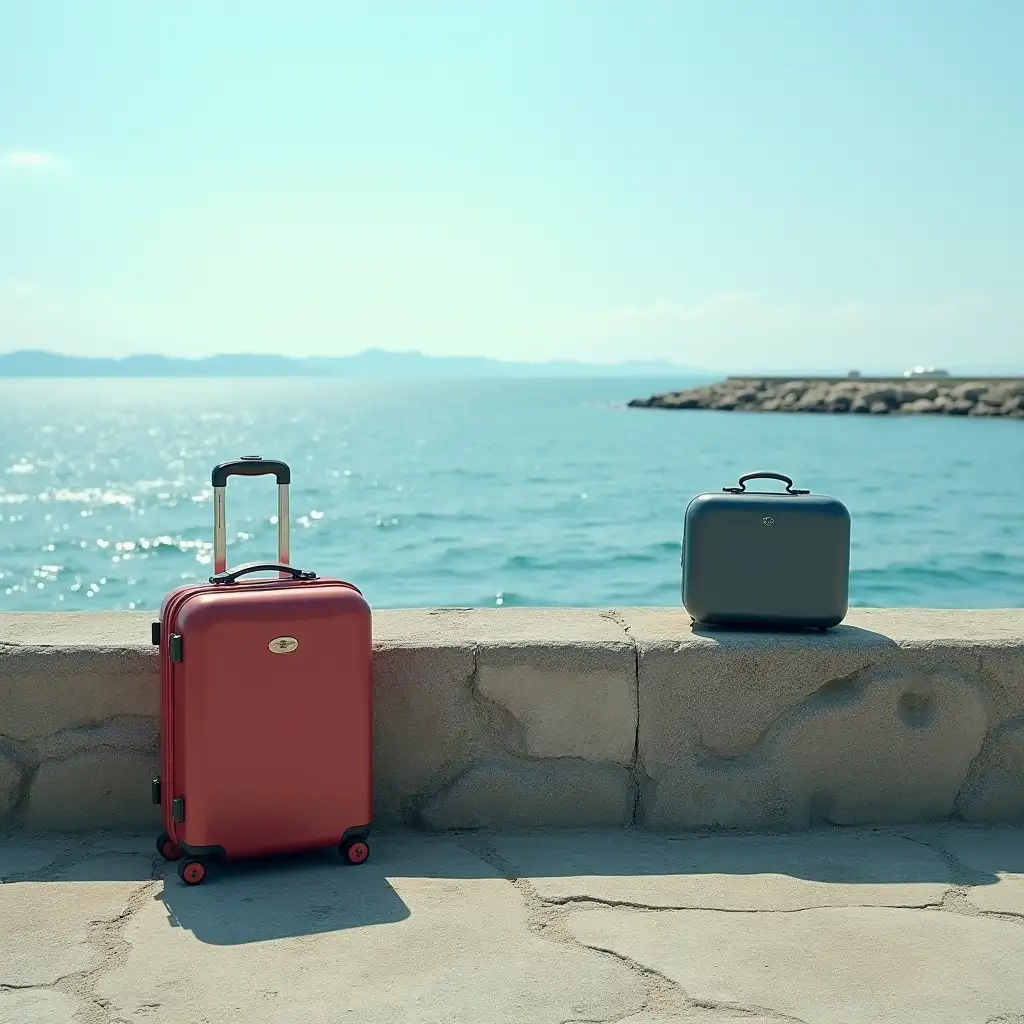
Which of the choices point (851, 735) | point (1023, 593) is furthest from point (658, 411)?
point (851, 735)

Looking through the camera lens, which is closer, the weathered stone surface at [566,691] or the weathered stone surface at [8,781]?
the weathered stone surface at [8,781]

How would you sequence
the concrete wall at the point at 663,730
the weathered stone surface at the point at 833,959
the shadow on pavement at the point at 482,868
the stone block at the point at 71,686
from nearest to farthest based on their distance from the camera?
1. the weathered stone surface at the point at 833,959
2. the shadow on pavement at the point at 482,868
3. the stone block at the point at 71,686
4. the concrete wall at the point at 663,730

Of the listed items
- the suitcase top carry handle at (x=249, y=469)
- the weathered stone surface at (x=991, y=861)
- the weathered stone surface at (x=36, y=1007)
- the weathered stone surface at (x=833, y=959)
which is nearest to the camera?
the weathered stone surface at (x=36, y=1007)

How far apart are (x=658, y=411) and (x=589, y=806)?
86.2 metres

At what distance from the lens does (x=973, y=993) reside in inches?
106

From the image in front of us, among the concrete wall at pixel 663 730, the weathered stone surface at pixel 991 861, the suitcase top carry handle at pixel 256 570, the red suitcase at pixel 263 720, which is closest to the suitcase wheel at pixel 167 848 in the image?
the red suitcase at pixel 263 720

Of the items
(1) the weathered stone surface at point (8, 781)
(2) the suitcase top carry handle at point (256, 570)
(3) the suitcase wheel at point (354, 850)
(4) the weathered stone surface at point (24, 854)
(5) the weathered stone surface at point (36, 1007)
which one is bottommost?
(4) the weathered stone surface at point (24, 854)

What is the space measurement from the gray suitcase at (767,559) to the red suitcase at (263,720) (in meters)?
1.05

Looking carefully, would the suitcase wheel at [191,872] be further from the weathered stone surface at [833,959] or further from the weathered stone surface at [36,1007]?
the weathered stone surface at [833,959]

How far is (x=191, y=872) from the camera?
323 cm

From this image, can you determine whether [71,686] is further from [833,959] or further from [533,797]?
[833,959]

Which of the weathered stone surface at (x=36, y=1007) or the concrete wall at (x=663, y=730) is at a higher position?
the concrete wall at (x=663, y=730)

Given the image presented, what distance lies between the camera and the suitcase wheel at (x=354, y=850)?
11.2 feet

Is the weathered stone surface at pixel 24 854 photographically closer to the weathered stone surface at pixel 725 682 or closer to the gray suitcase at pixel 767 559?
the weathered stone surface at pixel 725 682
